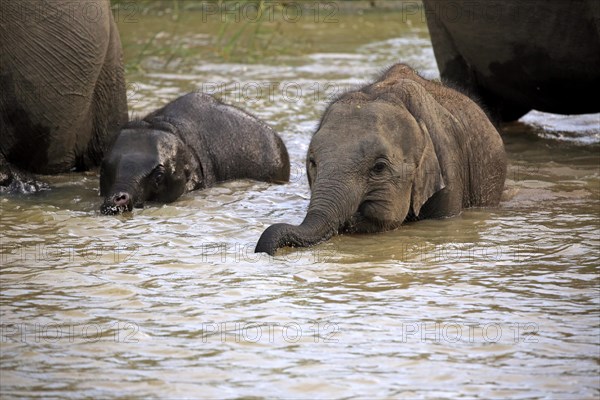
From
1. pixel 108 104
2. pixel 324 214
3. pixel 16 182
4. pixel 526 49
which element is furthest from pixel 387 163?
pixel 526 49

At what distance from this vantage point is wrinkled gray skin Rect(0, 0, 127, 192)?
9039 mm

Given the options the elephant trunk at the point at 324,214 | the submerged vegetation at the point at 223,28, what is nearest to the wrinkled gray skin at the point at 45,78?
the elephant trunk at the point at 324,214

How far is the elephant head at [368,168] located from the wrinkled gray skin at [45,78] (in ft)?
7.05

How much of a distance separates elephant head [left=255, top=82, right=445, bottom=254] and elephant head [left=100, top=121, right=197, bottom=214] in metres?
1.35

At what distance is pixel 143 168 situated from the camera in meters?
8.92

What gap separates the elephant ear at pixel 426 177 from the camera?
7988 mm

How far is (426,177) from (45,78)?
9.48 feet

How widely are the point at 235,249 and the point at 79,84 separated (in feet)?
8.20

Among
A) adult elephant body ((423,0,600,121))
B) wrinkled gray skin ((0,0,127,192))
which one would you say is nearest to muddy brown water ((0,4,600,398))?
wrinkled gray skin ((0,0,127,192))

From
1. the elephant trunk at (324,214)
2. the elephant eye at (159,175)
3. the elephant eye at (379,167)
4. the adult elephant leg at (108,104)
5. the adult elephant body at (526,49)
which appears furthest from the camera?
the adult elephant body at (526,49)

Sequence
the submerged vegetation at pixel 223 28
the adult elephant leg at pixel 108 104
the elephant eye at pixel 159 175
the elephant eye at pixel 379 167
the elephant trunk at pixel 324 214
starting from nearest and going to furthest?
1. the elephant trunk at pixel 324 214
2. the elephant eye at pixel 379 167
3. the elephant eye at pixel 159 175
4. the adult elephant leg at pixel 108 104
5. the submerged vegetation at pixel 223 28

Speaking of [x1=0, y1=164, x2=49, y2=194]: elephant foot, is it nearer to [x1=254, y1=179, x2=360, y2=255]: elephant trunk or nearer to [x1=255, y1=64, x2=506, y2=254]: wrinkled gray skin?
[x1=255, y1=64, x2=506, y2=254]: wrinkled gray skin

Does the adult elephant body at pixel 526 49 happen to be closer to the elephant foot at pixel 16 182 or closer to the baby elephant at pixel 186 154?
the baby elephant at pixel 186 154

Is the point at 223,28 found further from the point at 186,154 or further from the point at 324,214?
the point at 324,214
